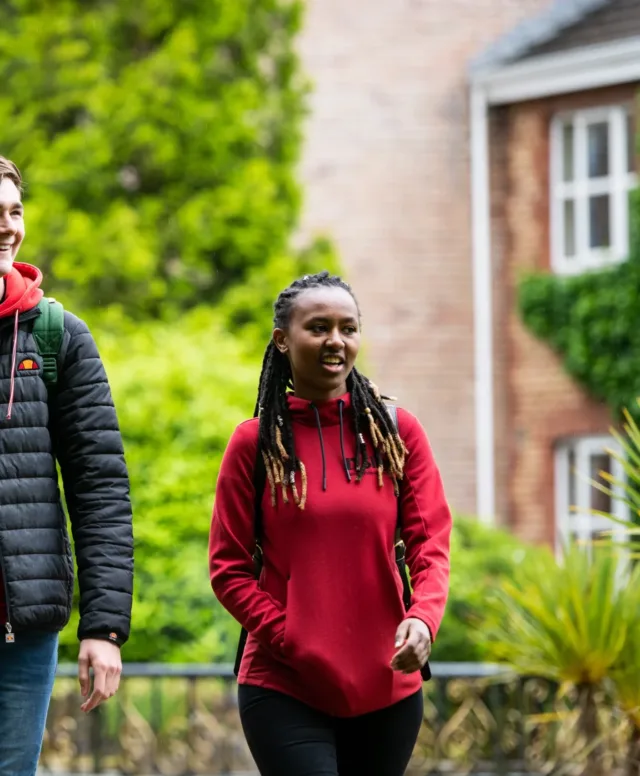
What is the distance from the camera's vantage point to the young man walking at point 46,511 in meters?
4.00

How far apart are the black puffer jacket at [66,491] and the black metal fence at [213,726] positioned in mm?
6189

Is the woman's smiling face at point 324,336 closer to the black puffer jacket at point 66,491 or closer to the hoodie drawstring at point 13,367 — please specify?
the black puffer jacket at point 66,491

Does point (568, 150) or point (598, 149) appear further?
point (568, 150)

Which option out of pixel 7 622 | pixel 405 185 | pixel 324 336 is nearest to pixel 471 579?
pixel 405 185

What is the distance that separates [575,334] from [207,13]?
519 cm

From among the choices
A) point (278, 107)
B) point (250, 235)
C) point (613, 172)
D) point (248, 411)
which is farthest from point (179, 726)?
point (613, 172)

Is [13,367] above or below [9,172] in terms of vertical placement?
below

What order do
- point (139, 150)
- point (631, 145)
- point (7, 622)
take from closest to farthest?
point (7, 622) → point (139, 150) → point (631, 145)

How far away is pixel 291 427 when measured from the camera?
4414 millimetres

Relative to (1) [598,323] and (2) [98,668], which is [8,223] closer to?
(2) [98,668]

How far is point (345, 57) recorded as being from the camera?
22.1 metres

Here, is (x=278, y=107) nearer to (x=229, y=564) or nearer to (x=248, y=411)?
(x=248, y=411)

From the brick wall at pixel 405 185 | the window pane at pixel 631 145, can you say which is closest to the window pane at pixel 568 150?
the window pane at pixel 631 145

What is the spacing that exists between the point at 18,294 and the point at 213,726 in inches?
301
